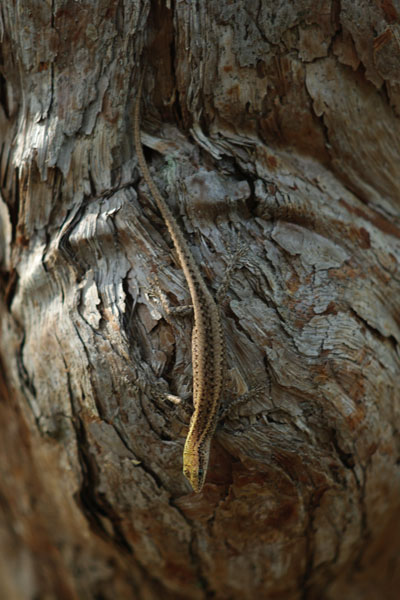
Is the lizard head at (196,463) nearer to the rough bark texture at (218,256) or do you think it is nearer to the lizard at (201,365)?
the lizard at (201,365)

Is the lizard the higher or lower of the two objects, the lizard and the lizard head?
the higher

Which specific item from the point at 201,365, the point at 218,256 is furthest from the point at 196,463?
the point at 218,256

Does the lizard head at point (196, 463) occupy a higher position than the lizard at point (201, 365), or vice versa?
the lizard at point (201, 365)

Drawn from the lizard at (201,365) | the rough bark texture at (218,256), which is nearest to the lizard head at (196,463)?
the lizard at (201,365)

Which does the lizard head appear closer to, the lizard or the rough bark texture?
the lizard

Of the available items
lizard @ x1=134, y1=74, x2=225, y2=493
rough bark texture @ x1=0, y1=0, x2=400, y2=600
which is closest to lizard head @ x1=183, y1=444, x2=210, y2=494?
lizard @ x1=134, y1=74, x2=225, y2=493

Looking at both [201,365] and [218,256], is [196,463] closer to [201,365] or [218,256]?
[201,365]
